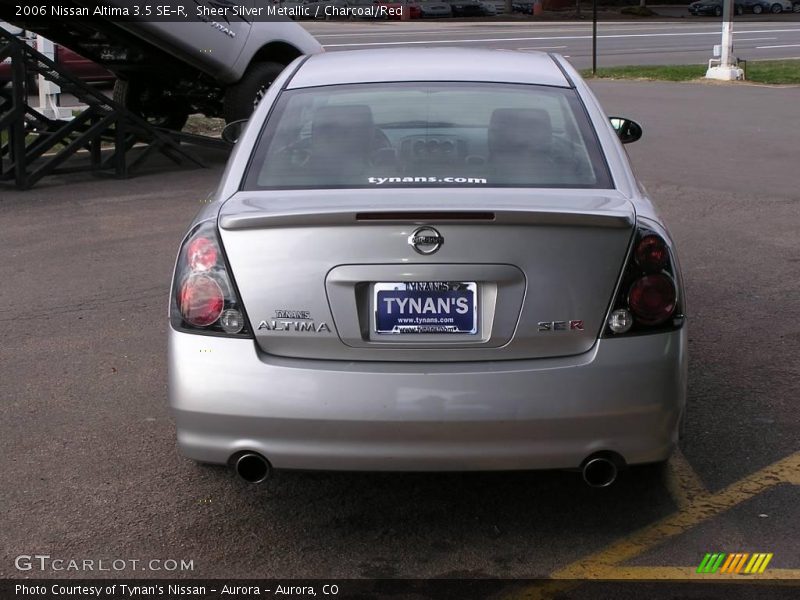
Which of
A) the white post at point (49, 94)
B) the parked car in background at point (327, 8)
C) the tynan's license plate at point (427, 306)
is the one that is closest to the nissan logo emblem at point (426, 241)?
the tynan's license plate at point (427, 306)

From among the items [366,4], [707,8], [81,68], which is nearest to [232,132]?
[81,68]

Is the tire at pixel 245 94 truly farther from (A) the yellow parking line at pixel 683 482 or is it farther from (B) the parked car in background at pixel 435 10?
(B) the parked car in background at pixel 435 10

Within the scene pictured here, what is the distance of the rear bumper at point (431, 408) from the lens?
355 cm

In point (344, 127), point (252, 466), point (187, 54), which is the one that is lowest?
point (187, 54)

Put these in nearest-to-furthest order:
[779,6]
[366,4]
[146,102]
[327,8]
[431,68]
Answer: [431,68]
[146,102]
[327,8]
[366,4]
[779,6]

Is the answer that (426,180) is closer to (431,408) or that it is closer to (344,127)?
(344,127)

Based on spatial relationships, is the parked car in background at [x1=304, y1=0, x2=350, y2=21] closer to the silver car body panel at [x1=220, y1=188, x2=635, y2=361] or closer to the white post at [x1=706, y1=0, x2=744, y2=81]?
the white post at [x1=706, y1=0, x2=744, y2=81]

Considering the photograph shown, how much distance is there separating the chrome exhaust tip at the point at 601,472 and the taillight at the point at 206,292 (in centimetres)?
120

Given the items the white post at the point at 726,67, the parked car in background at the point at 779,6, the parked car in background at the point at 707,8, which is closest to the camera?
the white post at the point at 726,67

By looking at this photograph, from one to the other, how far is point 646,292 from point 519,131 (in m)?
1.00

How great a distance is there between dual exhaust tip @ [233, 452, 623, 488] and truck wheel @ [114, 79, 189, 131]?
11.2 m

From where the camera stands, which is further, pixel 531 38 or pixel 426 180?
pixel 531 38

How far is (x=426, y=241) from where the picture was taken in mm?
3580

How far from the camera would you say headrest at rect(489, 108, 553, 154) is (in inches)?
170
